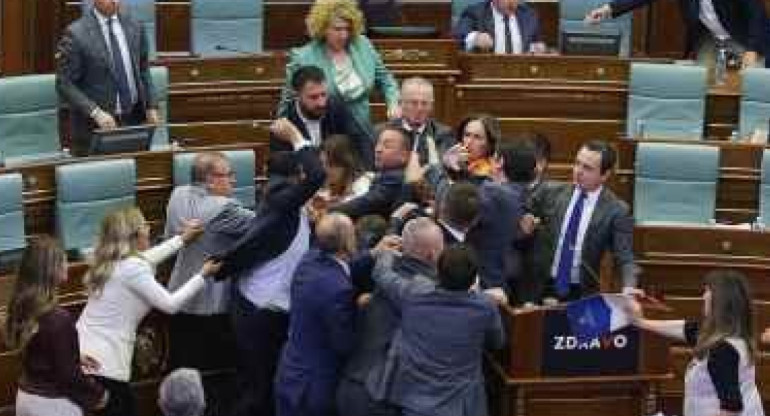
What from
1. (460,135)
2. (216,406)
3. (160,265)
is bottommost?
(216,406)

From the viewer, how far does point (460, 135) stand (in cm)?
712

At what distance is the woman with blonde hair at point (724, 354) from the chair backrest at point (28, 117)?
3.72 m

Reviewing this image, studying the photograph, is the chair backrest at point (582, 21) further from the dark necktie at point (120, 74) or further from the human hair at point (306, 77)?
the human hair at point (306, 77)

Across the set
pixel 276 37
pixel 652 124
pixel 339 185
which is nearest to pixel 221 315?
pixel 339 185

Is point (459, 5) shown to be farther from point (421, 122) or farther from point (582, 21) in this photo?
point (421, 122)

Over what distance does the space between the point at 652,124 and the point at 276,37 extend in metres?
2.82

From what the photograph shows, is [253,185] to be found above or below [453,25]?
below

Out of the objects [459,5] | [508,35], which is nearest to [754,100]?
[508,35]

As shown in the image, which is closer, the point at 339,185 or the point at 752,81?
the point at 339,185

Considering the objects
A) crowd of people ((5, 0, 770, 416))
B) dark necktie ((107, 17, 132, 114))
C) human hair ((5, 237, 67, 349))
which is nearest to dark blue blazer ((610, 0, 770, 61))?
crowd of people ((5, 0, 770, 416))

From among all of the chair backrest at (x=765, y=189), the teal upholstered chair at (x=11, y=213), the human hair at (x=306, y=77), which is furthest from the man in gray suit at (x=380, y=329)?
the chair backrest at (x=765, y=189)

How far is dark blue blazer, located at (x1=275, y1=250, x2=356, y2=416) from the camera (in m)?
5.96

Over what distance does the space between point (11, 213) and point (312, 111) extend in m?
1.33

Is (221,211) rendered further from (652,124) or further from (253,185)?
(652,124)
